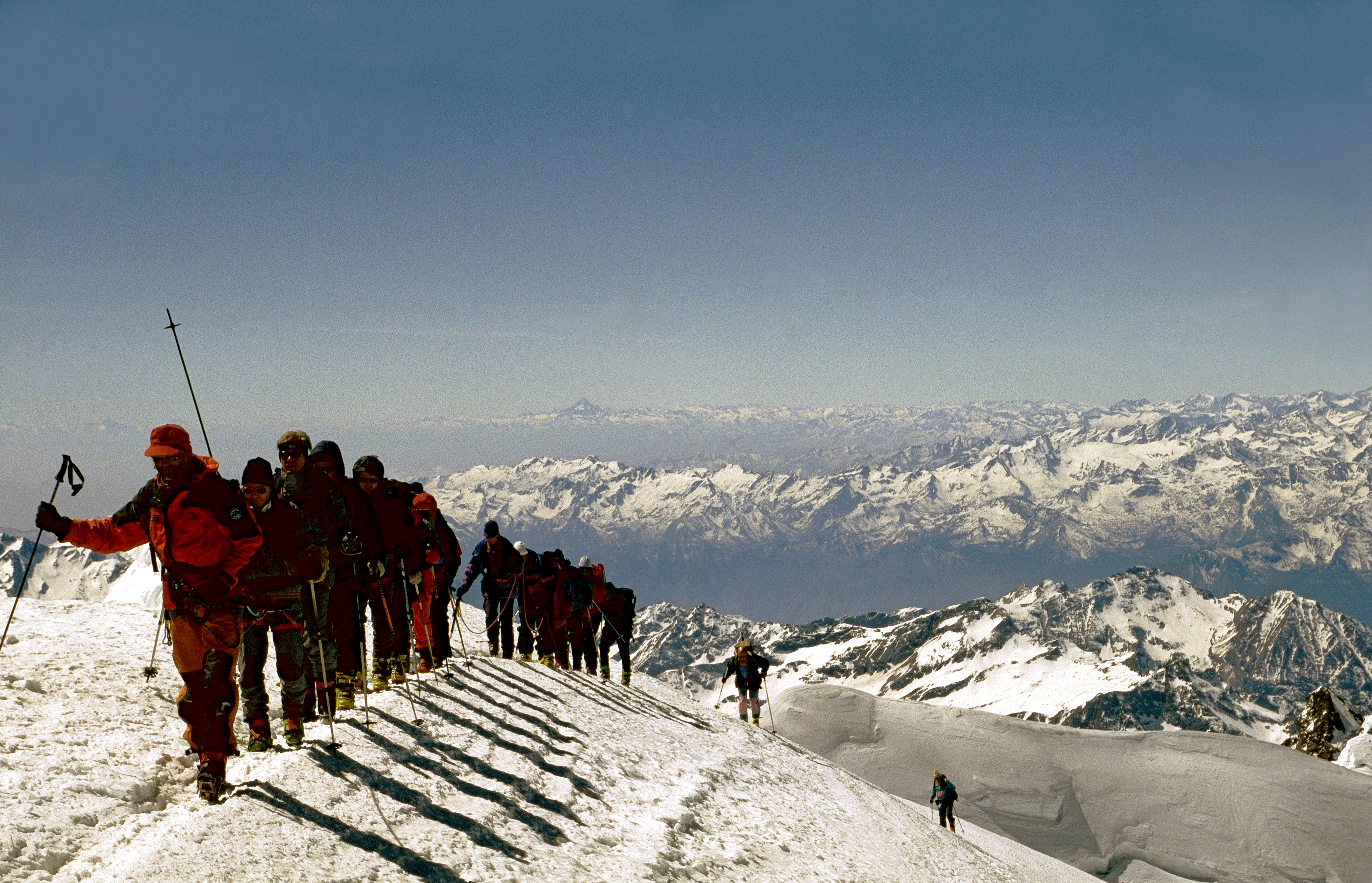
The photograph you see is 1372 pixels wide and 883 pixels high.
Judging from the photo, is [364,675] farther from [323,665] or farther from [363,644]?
[323,665]

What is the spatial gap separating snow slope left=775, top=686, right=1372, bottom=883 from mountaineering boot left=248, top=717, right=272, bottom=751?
29.9m

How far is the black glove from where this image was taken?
7180 mm

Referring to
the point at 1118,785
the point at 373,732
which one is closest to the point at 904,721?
the point at 1118,785

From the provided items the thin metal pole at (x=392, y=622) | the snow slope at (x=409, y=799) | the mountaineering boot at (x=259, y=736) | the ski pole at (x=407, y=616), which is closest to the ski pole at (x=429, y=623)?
the ski pole at (x=407, y=616)

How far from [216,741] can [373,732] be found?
256cm

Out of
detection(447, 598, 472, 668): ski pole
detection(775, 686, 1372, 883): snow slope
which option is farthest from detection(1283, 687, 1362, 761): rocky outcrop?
detection(447, 598, 472, 668): ski pole

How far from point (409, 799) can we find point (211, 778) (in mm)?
1903

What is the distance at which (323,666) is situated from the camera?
8992 millimetres

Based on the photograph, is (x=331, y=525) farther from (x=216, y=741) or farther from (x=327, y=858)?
(x=327, y=858)

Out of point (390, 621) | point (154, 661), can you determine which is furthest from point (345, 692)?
point (154, 661)

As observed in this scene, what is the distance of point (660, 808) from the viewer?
10398 millimetres

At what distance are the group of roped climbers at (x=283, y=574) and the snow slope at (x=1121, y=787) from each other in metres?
26.9

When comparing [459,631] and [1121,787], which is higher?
[459,631]

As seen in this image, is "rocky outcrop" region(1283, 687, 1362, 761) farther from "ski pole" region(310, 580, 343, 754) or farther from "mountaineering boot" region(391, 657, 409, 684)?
"ski pole" region(310, 580, 343, 754)
